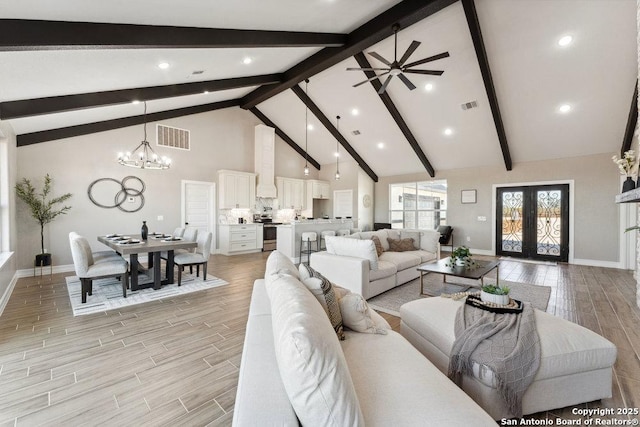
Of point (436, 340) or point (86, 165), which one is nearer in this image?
point (436, 340)

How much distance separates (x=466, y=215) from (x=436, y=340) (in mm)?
7408

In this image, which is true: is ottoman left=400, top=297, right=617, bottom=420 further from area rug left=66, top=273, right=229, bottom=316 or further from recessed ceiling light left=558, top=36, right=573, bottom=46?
recessed ceiling light left=558, top=36, right=573, bottom=46

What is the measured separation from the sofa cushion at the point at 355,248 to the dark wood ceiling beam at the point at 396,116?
290cm

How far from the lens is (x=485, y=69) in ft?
16.4

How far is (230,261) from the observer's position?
6.68m

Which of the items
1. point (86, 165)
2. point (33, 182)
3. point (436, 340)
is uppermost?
point (86, 165)

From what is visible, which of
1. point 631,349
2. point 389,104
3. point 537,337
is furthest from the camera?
point 389,104

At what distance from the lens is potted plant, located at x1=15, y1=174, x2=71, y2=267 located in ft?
16.5

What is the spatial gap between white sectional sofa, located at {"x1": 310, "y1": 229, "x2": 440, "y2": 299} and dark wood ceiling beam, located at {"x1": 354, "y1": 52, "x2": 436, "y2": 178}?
2972mm

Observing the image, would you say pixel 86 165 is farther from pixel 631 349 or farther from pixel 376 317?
pixel 631 349

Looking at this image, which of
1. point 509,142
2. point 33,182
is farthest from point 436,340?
point 33,182

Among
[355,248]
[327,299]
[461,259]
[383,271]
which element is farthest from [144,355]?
[461,259]

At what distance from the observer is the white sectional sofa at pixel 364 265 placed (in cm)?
372

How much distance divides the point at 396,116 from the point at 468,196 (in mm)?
3531
